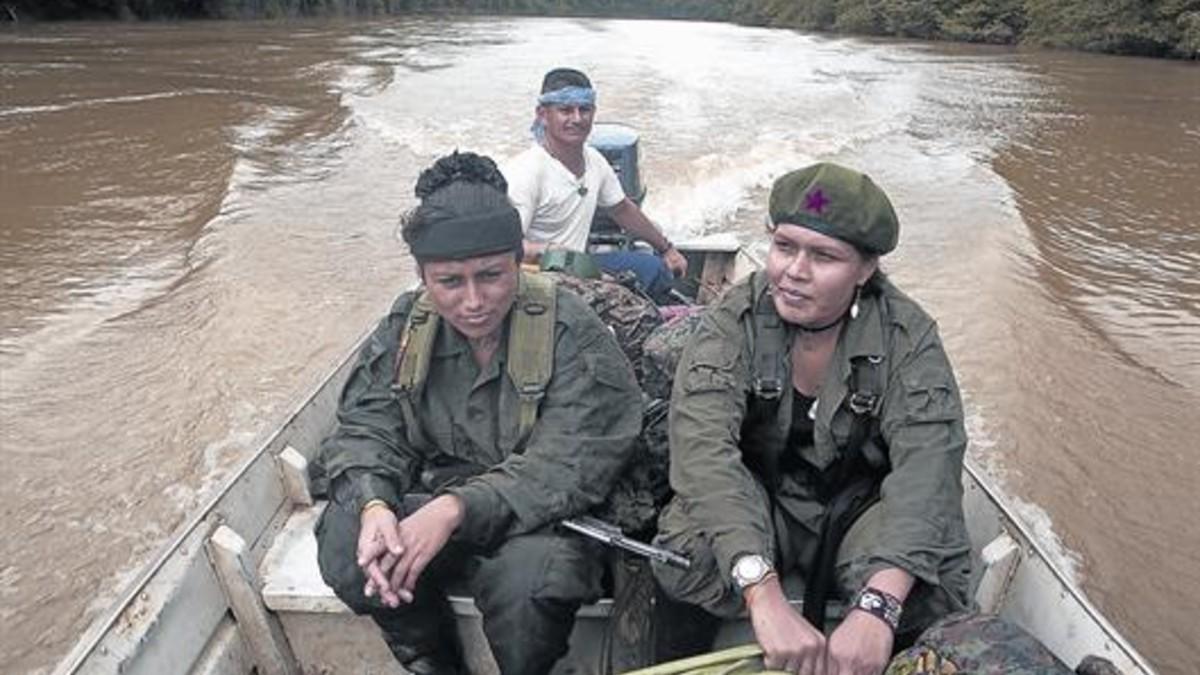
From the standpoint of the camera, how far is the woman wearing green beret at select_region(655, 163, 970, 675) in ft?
6.74

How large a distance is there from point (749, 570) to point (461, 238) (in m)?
0.97

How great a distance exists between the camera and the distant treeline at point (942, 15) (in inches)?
949

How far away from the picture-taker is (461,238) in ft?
7.28

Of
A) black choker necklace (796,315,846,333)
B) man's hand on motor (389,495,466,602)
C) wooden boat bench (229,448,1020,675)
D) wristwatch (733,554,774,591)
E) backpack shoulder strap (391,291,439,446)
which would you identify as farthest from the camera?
wooden boat bench (229,448,1020,675)

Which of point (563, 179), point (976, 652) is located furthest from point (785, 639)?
→ point (563, 179)

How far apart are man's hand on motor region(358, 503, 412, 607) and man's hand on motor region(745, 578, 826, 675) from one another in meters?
0.78

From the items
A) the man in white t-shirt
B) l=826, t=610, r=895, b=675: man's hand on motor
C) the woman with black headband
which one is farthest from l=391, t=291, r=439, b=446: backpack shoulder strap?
the man in white t-shirt

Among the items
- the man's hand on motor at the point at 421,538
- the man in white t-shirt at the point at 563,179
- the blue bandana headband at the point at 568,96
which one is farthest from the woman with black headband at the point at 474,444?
the blue bandana headband at the point at 568,96

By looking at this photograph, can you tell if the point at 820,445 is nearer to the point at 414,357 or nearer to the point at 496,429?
the point at 496,429

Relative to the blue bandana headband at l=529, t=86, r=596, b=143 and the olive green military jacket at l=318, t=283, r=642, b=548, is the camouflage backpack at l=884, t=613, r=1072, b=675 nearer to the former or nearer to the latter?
the olive green military jacket at l=318, t=283, r=642, b=548

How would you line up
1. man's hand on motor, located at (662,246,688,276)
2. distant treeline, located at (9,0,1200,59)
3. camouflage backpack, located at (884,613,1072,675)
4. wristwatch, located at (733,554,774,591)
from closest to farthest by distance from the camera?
camouflage backpack, located at (884,613,1072,675), wristwatch, located at (733,554,774,591), man's hand on motor, located at (662,246,688,276), distant treeline, located at (9,0,1200,59)

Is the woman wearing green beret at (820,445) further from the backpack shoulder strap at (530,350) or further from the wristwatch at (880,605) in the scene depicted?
the backpack shoulder strap at (530,350)

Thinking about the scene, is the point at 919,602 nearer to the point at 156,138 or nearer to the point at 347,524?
the point at 347,524

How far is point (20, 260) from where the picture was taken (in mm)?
7570
